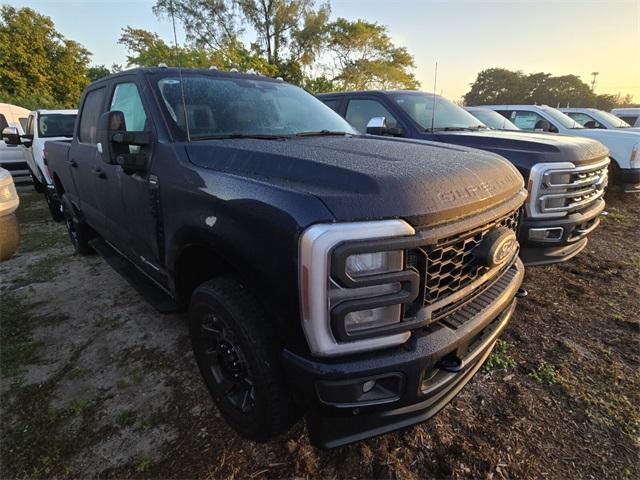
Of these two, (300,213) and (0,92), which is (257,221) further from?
(0,92)

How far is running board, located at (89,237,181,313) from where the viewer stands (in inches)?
97.2

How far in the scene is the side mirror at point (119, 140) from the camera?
Result: 85.7 inches

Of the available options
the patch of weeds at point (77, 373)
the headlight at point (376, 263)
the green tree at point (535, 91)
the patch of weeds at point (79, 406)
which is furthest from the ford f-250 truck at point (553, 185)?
the green tree at point (535, 91)

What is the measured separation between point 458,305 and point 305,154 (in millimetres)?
1014

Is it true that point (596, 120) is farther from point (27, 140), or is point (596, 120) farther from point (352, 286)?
point (27, 140)

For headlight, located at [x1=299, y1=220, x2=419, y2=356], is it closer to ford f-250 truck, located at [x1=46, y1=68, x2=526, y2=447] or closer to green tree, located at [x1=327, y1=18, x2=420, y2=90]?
ford f-250 truck, located at [x1=46, y1=68, x2=526, y2=447]

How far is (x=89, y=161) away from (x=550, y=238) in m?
4.15

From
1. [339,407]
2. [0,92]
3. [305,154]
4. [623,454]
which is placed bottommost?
[623,454]

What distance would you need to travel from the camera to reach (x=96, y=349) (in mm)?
2793

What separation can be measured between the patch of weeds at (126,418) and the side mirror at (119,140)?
1458 millimetres

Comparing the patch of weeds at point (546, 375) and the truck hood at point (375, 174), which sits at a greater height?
the truck hood at point (375, 174)

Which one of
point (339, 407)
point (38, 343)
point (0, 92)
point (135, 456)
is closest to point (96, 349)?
point (38, 343)

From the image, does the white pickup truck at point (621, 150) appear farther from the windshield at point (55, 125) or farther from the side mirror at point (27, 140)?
the side mirror at point (27, 140)

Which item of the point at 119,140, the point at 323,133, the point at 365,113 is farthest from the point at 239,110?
the point at 365,113
